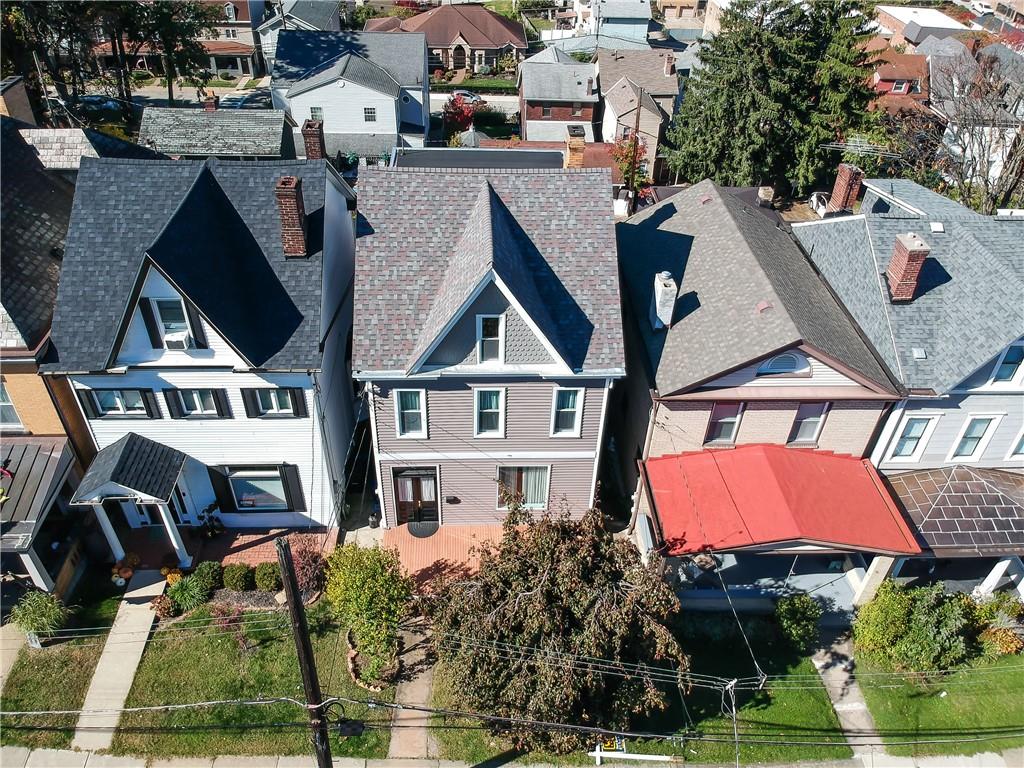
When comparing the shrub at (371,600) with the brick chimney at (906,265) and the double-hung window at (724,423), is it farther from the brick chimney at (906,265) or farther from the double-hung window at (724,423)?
the brick chimney at (906,265)

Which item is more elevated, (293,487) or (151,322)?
(151,322)

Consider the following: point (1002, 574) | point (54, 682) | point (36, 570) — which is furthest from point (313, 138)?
point (1002, 574)

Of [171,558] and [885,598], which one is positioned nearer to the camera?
Result: [885,598]

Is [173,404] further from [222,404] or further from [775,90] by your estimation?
[775,90]

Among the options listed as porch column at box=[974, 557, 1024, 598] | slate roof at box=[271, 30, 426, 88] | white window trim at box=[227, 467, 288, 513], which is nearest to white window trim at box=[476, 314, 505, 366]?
white window trim at box=[227, 467, 288, 513]

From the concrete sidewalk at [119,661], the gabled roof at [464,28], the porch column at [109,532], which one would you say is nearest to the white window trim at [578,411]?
the concrete sidewalk at [119,661]

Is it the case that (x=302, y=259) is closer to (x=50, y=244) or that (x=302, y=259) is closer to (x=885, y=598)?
(x=50, y=244)

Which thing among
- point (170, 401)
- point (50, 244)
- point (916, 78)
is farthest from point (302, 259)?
point (916, 78)
